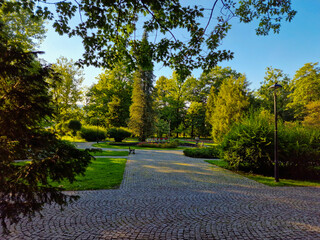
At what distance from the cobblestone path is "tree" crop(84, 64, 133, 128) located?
29822 mm

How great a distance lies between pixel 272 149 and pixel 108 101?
105ft

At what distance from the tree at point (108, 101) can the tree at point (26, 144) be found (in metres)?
32.8

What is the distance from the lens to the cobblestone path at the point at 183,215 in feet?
11.7

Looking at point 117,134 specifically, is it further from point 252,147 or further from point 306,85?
point 306,85

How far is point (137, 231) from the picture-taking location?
361 centimetres

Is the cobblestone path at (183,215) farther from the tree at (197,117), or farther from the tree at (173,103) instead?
the tree at (197,117)

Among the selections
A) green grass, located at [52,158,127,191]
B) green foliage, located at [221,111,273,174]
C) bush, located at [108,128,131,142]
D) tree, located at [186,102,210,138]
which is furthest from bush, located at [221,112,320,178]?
tree, located at [186,102,210,138]

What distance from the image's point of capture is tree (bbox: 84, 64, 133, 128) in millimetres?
34688

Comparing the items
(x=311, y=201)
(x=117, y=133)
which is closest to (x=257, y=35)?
(x=311, y=201)

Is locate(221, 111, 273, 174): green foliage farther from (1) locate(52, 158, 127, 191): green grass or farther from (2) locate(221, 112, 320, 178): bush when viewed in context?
(1) locate(52, 158, 127, 191): green grass

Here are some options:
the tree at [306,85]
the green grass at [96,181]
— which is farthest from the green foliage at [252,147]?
the tree at [306,85]

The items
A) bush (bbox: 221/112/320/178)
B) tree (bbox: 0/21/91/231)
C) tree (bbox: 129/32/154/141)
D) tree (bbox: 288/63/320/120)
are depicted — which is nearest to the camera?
tree (bbox: 0/21/91/231)

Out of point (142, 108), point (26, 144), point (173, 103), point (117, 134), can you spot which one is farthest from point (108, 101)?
point (26, 144)

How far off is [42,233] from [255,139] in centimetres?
967
